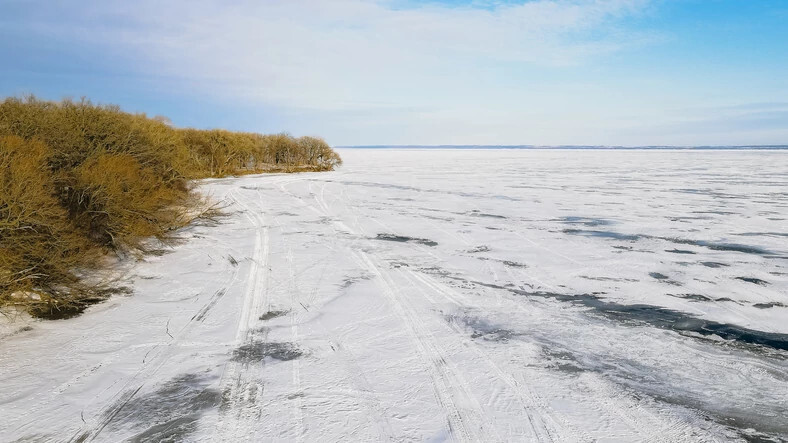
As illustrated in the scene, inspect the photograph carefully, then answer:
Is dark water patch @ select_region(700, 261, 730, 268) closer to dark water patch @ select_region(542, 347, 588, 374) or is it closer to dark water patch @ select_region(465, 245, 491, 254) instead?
dark water patch @ select_region(465, 245, 491, 254)

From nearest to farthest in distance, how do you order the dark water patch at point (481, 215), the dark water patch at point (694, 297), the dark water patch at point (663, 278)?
the dark water patch at point (694, 297) < the dark water patch at point (663, 278) < the dark water patch at point (481, 215)

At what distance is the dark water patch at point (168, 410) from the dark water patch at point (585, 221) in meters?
11.3

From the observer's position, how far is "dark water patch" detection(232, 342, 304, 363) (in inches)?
195

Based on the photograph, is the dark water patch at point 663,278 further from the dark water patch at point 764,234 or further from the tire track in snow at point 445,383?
the dark water patch at point 764,234

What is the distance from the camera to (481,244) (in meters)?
10.5

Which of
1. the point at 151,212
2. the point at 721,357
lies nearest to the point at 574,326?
the point at 721,357

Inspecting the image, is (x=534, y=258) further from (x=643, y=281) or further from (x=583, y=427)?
(x=583, y=427)

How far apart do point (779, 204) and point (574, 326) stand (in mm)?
15799

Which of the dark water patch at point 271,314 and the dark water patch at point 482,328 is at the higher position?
the dark water patch at point 271,314

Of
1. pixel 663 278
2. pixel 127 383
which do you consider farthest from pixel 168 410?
pixel 663 278

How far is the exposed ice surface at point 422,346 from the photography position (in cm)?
379

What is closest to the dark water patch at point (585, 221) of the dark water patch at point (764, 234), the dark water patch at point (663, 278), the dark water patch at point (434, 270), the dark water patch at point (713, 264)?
the dark water patch at point (764, 234)

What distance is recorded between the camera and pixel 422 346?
17.1ft

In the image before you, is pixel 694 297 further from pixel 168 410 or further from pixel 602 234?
pixel 168 410
